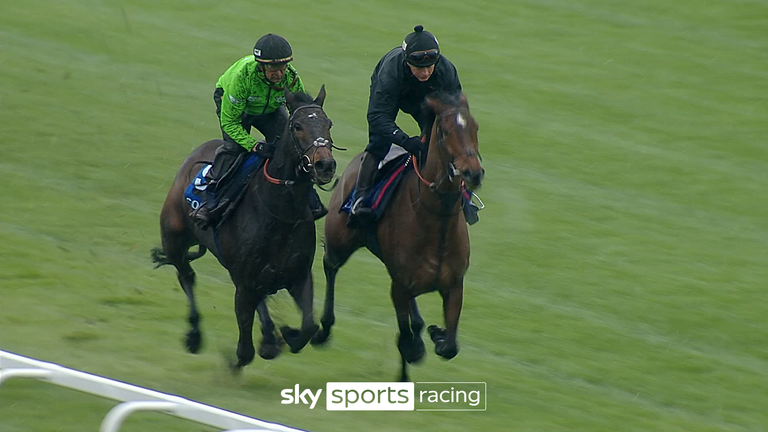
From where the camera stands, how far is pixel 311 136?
21.6 feet

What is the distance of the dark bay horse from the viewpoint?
6.67m

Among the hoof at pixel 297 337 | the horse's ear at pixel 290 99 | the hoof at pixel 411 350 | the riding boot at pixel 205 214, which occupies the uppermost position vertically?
the horse's ear at pixel 290 99

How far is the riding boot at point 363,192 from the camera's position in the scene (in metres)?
7.58

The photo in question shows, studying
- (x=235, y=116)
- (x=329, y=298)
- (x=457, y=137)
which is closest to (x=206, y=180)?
(x=235, y=116)

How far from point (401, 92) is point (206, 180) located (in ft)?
5.11

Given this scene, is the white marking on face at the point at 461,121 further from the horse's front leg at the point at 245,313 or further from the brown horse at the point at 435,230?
the horse's front leg at the point at 245,313

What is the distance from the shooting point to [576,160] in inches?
530

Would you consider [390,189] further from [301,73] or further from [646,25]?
[646,25]

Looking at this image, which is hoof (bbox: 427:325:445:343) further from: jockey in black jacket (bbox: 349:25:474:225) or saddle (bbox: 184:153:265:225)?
saddle (bbox: 184:153:265:225)

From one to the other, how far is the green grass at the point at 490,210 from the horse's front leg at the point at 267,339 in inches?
10.7

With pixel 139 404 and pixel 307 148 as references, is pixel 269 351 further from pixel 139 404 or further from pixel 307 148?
pixel 139 404

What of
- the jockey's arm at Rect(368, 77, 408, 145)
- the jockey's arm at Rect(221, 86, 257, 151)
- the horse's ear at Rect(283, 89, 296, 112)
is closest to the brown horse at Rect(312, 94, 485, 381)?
the jockey's arm at Rect(368, 77, 408, 145)

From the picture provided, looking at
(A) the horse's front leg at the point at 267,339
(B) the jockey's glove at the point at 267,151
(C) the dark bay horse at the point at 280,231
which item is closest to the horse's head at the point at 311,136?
(C) the dark bay horse at the point at 280,231

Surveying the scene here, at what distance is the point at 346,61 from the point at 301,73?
955 mm
